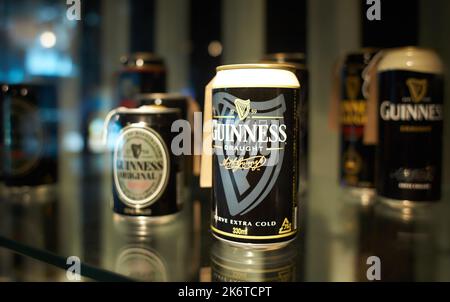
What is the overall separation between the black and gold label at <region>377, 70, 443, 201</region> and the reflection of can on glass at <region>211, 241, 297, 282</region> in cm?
28

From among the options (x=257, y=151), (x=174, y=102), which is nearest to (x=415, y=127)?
(x=257, y=151)

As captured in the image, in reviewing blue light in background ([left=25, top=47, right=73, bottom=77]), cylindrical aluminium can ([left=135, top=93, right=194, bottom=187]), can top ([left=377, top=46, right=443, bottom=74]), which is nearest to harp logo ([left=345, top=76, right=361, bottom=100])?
can top ([left=377, top=46, right=443, bottom=74])

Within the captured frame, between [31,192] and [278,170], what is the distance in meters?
0.65

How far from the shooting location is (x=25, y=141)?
42.3 inches

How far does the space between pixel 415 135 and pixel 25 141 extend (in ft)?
2.66

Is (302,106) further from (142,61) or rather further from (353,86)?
(142,61)

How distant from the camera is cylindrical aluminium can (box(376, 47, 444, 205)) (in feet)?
2.93

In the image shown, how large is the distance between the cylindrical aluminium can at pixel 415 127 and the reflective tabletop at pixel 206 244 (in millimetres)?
52

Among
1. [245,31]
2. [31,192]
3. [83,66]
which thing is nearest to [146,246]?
[31,192]

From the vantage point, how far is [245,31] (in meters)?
1.28
